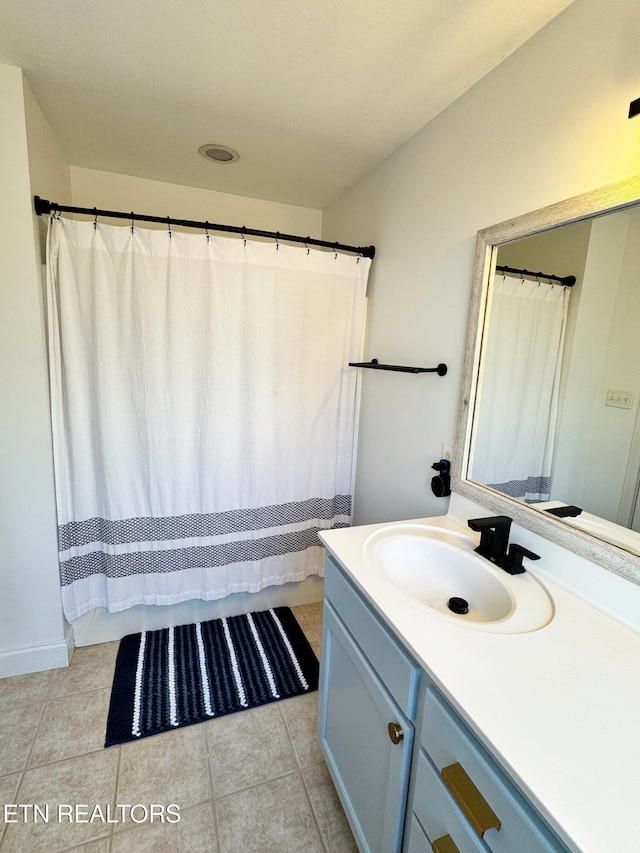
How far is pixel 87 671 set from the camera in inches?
70.6

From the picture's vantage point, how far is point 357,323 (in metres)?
2.06

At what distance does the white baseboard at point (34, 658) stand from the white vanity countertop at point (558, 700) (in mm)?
1643

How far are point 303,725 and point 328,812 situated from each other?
0.32 m

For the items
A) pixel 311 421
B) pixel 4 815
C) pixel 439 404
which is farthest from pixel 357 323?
pixel 4 815

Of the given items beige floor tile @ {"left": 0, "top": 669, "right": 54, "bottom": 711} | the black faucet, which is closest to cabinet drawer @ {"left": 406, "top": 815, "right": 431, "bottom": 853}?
the black faucet

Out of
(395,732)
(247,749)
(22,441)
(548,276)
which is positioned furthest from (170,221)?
(247,749)

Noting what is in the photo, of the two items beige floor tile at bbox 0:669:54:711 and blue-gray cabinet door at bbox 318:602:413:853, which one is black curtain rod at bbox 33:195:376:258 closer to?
blue-gray cabinet door at bbox 318:602:413:853

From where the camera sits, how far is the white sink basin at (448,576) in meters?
1.02

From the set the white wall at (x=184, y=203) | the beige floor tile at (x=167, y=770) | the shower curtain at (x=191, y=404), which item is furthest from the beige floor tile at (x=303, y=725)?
the white wall at (x=184, y=203)

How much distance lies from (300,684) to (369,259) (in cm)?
205

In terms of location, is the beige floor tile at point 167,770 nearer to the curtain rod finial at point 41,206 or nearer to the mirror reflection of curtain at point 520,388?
the mirror reflection of curtain at point 520,388

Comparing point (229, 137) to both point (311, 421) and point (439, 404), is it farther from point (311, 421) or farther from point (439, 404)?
point (439, 404)

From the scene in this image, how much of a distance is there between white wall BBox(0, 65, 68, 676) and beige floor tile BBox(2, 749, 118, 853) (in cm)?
54

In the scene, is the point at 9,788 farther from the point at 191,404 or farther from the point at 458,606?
the point at 458,606
